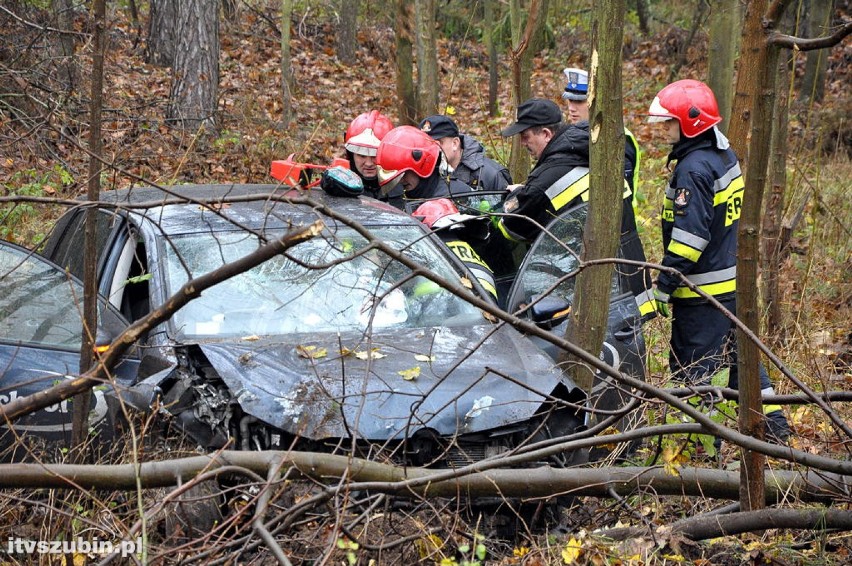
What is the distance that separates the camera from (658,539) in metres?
3.47

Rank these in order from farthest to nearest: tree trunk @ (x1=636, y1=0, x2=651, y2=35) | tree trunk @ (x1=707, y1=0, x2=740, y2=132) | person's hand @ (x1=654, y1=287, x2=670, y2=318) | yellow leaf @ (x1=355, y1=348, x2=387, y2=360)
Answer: tree trunk @ (x1=636, y1=0, x2=651, y2=35) → tree trunk @ (x1=707, y1=0, x2=740, y2=132) → person's hand @ (x1=654, y1=287, x2=670, y2=318) → yellow leaf @ (x1=355, y1=348, x2=387, y2=360)

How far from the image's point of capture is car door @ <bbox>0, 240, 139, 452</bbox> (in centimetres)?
399

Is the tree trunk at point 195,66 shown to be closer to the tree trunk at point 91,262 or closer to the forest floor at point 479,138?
the forest floor at point 479,138

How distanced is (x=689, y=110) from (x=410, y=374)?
272 cm

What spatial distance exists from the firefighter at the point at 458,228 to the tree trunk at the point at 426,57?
5.22m

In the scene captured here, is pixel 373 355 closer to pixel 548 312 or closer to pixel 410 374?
pixel 410 374

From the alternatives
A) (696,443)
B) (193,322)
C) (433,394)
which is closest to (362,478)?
(433,394)

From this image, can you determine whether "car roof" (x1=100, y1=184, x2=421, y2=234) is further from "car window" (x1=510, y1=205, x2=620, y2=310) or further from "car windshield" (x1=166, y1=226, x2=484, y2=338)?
"car window" (x1=510, y1=205, x2=620, y2=310)

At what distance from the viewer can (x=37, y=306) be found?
4.32m

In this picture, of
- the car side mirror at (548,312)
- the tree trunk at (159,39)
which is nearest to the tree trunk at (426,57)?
the tree trunk at (159,39)

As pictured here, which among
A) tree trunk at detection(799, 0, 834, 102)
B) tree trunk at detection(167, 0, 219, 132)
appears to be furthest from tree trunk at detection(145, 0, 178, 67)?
tree trunk at detection(799, 0, 834, 102)

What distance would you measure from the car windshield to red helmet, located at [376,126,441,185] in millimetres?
1462

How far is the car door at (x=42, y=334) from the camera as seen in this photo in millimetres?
3988

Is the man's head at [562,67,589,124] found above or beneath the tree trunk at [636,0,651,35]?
beneath
